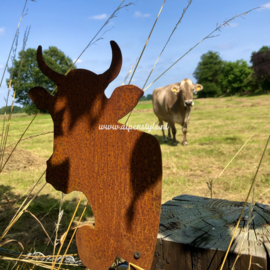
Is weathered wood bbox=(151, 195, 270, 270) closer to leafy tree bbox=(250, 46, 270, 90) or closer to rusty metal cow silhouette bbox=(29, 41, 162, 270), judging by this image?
rusty metal cow silhouette bbox=(29, 41, 162, 270)

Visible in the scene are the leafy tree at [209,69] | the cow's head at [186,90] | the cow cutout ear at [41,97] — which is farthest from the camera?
the leafy tree at [209,69]

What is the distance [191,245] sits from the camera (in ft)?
3.69

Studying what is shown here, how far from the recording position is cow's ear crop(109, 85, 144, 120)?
1000 mm

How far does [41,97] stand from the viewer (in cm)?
116

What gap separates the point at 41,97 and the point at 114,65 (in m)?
0.42

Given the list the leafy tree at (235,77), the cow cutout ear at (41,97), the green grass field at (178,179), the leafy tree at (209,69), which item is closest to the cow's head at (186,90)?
the green grass field at (178,179)

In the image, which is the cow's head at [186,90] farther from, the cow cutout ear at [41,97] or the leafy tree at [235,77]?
the leafy tree at [235,77]

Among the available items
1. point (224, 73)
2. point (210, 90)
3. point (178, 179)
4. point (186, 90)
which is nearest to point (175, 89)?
point (186, 90)

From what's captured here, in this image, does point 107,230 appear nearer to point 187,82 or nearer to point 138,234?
point 138,234

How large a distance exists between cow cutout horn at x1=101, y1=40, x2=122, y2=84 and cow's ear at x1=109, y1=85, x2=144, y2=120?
0.22ft

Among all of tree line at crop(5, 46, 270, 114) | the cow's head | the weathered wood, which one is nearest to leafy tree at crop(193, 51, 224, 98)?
tree line at crop(5, 46, 270, 114)

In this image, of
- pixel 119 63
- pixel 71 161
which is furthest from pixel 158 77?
pixel 71 161

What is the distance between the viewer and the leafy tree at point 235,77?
42656 millimetres

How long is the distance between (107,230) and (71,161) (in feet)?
1.22
